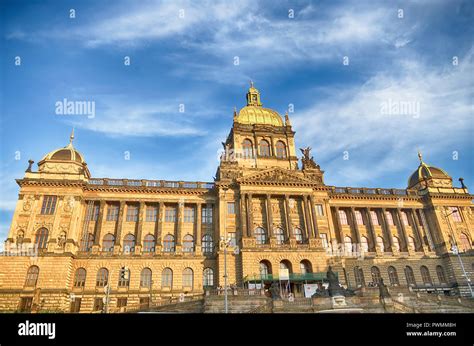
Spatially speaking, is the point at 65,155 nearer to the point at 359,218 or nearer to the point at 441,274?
the point at 359,218

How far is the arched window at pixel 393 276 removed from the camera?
52444 mm

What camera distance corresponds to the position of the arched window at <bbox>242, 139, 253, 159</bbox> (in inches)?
2359

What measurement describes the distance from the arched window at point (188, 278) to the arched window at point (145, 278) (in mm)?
4855

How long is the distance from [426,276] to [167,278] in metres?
40.5

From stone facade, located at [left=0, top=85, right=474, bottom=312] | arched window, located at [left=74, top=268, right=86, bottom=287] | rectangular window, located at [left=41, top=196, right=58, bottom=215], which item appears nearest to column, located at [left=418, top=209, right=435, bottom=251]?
stone facade, located at [left=0, top=85, right=474, bottom=312]

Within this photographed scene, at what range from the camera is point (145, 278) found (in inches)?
1858

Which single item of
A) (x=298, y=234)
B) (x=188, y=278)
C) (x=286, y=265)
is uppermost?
(x=298, y=234)

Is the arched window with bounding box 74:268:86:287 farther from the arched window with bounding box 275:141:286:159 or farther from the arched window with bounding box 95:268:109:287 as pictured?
the arched window with bounding box 275:141:286:159

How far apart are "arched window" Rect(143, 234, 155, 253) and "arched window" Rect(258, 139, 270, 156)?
23.7m

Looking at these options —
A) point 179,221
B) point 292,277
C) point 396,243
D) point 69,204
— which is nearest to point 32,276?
point 69,204

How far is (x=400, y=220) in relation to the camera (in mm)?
58375
